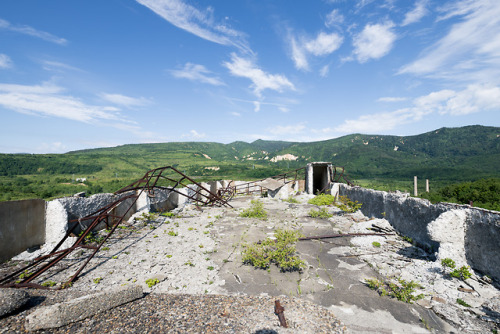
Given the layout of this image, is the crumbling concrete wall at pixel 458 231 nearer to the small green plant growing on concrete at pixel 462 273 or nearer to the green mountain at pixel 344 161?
the small green plant growing on concrete at pixel 462 273

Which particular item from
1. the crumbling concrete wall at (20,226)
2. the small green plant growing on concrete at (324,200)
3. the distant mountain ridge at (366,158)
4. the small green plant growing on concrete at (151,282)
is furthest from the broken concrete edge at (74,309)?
the distant mountain ridge at (366,158)

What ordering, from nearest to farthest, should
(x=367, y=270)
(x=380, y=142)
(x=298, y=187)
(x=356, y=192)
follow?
(x=367, y=270) → (x=356, y=192) → (x=298, y=187) → (x=380, y=142)

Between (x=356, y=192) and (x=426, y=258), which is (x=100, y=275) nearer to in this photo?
(x=426, y=258)

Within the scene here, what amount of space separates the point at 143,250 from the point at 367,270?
244 inches

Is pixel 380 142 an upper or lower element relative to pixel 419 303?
upper

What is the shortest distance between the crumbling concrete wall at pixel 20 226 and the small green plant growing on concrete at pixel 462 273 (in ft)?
33.9

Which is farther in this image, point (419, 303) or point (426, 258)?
point (426, 258)

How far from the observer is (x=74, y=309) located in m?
3.31

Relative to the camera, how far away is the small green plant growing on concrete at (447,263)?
4.54 metres

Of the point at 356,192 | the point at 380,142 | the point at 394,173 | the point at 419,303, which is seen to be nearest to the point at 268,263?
the point at 419,303

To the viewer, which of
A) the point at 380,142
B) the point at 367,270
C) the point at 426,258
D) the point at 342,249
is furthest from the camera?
the point at 380,142

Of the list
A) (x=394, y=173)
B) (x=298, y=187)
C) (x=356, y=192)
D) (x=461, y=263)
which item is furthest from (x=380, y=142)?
(x=461, y=263)

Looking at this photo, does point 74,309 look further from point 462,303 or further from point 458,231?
point 458,231

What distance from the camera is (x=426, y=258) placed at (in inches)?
220
